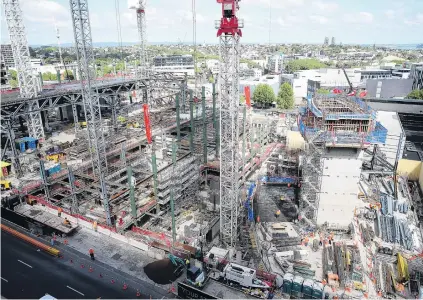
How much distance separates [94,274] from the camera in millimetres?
29516

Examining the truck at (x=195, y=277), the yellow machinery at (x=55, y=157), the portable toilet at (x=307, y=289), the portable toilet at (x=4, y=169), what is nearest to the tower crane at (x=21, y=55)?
the portable toilet at (x=4, y=169)

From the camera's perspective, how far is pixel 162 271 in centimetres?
2995

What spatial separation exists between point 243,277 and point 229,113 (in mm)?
15271

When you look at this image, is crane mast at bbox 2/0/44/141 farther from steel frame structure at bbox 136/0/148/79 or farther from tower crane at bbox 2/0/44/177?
steel frame structure at bbox 136/0/148/79

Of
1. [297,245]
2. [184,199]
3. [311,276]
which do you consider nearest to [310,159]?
[297,245]

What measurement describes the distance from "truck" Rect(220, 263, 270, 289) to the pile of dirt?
4670mm

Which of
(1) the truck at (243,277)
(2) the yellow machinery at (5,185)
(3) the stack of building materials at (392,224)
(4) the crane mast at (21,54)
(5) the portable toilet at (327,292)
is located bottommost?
(5) the portable toilet at (327,292)

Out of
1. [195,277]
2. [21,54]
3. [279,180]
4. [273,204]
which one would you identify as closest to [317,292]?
[195,277]

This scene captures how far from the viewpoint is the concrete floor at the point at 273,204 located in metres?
42.5

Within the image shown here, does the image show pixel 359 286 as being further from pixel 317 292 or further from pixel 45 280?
pixel 45 280

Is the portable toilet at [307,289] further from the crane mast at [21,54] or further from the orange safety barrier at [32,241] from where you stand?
the crane mast at [21,54]

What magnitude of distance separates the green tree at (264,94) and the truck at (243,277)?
78619 millimetres

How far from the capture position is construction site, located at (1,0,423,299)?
98.4 ft

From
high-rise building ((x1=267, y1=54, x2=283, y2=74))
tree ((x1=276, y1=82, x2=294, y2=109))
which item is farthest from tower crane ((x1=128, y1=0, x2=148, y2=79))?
high-rise building ((x1=267, y1=54, x2=283, y2=74))
